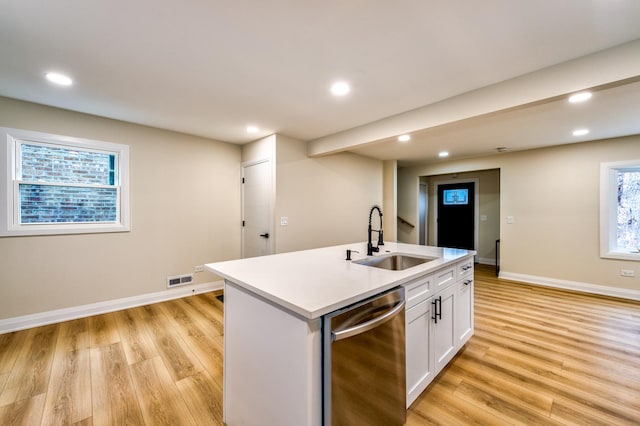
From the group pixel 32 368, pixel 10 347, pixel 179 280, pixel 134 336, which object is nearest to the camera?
pixel 32 368

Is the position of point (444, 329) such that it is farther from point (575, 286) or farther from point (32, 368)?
point (575, 286)

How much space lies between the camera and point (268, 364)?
1269 mm

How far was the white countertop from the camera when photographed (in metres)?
1.17

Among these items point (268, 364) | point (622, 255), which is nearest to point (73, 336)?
point (268, 364)

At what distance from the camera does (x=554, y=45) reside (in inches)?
71.1

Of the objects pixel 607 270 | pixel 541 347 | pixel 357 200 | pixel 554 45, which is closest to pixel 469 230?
pixel 607 270

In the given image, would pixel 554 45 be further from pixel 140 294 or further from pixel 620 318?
pixel 140 294

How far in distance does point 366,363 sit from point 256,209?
3248mm

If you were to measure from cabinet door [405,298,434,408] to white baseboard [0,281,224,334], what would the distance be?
340cm

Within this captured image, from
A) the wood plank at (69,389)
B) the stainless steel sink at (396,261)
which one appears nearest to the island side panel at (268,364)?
the wood plank at (69,389)

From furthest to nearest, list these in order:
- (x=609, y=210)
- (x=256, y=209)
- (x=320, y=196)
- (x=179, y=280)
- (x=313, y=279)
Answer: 1. (x=320, y=196)
2. (x=256, y=209)
3. (x=609, y=210)
4. (x=179, y=280)
5. (x=313, y=279)

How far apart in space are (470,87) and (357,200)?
2.95m

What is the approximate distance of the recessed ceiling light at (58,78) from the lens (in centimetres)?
224

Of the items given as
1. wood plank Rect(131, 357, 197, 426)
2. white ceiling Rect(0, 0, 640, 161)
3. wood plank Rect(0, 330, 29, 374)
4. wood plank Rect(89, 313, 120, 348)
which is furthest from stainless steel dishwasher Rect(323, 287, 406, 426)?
wood plank Rect(0, 330, 29, 374)
